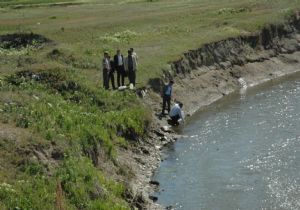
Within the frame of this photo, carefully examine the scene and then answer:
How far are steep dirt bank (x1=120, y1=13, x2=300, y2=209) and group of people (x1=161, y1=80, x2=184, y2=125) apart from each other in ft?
2.10

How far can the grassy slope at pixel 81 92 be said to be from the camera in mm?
25469

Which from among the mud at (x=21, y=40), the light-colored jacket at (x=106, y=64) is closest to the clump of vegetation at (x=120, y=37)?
the mud at (x=21, y=40)

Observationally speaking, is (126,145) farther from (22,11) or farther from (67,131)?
(22,11)

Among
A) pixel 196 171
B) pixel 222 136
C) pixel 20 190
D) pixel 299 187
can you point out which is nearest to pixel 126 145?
pixel 196 171

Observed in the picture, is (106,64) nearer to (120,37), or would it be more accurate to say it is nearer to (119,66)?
(119,66)

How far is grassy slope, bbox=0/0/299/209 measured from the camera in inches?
1003

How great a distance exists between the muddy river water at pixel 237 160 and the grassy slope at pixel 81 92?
3.18m

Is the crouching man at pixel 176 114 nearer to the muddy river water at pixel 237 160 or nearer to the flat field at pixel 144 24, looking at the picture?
the muddy river water at pixel 237 160

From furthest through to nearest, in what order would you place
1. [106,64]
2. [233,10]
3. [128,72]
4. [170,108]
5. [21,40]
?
[233,10] → [21,40] → [170,108] → [128,72] → [106,64]

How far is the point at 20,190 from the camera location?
924 inches

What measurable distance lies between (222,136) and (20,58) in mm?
16527

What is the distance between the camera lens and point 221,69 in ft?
184

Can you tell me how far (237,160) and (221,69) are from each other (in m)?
22.1

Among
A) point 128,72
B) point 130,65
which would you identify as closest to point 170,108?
point 128,72
